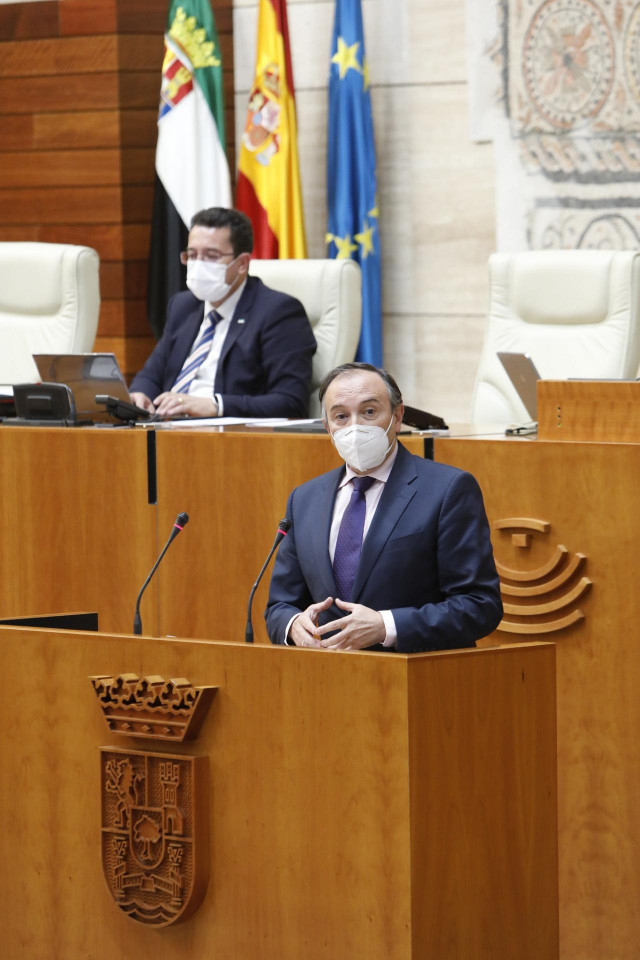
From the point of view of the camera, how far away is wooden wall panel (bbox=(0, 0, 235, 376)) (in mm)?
6773

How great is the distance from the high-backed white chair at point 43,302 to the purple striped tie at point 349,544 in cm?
283

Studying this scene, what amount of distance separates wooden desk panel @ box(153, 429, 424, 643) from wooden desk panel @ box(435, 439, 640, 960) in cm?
64

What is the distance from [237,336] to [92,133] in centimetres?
225

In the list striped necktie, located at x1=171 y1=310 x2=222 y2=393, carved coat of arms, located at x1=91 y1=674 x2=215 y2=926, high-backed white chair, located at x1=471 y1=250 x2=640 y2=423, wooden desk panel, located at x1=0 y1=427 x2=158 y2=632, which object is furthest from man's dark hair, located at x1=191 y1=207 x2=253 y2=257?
carved coat of arms, located at x1=91 y1=674 x2=215 y2=926

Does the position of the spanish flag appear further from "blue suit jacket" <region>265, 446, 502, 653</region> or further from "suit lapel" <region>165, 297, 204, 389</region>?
"blue suit jacket" <region>265, 446, 502, 653</region>

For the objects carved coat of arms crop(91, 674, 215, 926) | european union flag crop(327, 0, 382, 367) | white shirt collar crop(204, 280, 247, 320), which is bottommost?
carved coat of arms crop(91, 674, 215, 926)

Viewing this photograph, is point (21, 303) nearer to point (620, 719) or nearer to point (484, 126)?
point (484, 126)

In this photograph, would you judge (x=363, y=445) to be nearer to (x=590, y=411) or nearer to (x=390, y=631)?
(x=390, y=631)

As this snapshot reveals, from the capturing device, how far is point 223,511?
3.84 meters

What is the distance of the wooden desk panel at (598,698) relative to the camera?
319cm

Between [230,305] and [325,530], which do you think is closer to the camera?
[325,530]

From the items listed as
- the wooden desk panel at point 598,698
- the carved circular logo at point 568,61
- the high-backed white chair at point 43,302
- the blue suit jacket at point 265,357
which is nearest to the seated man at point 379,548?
the wooden desk panel at point 598,698

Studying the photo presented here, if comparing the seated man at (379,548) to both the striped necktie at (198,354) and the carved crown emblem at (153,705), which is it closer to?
the carved crown emblem at (153,705)

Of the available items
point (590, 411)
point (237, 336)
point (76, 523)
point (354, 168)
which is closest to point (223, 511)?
point (76, 523)
